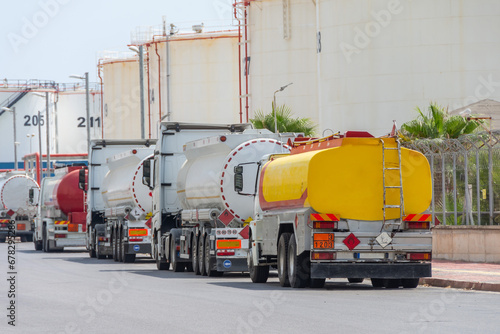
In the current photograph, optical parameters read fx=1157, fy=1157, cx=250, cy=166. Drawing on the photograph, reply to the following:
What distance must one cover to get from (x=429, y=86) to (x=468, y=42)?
A: 2272 millimetres

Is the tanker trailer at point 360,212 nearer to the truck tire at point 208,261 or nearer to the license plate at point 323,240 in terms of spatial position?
the license plate at point 323,240

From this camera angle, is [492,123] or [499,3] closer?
[492,123]

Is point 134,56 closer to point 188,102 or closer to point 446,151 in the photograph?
point 188,102

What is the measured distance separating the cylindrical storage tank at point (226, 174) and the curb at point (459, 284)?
473 cm

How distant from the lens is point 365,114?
45.8 metres

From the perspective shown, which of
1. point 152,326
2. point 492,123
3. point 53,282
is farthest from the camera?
point 492,123

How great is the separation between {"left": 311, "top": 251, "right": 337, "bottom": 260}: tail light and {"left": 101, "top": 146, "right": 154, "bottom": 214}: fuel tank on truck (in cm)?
1410

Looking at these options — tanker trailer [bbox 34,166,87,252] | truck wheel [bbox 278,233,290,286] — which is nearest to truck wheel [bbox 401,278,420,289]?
truck wheel [bbox 278,233,290,286]

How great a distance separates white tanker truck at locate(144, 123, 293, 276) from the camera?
25.4m

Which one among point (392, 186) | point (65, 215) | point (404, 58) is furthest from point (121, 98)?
point (392, 186)

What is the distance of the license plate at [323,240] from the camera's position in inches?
796

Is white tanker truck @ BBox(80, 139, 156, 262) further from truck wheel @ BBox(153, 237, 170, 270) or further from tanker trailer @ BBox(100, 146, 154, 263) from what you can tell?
truck wheel @ BBox(153, 237, 170, 270)

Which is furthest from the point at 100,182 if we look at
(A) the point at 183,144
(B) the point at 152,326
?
(B) the point at 152,326

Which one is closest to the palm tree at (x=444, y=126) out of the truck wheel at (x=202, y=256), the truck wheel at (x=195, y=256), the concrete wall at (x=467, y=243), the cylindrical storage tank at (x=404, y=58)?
the concrete wall at (x=467, y=243)
